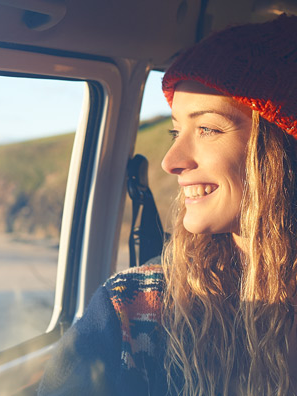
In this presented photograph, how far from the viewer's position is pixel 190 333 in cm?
169

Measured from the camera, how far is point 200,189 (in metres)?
1.70

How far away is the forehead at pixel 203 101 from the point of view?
1.66 metres

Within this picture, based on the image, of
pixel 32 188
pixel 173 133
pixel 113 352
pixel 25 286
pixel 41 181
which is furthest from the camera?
pixel 41 181

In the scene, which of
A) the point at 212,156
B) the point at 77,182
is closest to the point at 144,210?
the point at 77,182

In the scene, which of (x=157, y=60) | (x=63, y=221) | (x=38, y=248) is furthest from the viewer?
(x=38, y=248)

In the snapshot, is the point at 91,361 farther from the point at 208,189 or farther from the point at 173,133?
the point at 173,133

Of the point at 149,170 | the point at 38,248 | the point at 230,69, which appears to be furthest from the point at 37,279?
the point at 230,69

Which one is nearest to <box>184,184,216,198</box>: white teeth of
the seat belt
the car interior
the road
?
the car interior

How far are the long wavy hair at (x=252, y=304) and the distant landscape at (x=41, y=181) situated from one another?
3.41 ft

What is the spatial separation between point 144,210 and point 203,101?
103 centimetres

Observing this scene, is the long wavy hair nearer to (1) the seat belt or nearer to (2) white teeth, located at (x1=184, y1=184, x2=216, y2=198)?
(2) white teeth, located at (x1=184, y1=184, x2=216, y2=198)

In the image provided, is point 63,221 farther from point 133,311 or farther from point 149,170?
point 133,311

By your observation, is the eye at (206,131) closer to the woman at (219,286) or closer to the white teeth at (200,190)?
the woman at (219,286)

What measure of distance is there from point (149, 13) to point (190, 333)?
126cm
